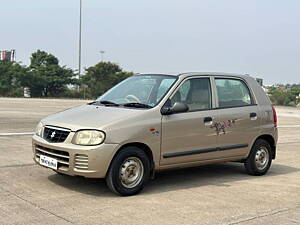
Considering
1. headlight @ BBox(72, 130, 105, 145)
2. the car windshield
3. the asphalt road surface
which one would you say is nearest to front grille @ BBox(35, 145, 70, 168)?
headlight @ BBox(72, 130, 105, 145)

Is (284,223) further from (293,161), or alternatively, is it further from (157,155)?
(293,161)

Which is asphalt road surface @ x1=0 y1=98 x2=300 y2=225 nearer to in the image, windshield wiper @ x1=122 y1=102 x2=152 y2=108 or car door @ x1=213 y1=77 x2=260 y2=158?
car door @ x1=213 y1=77 x2=260 y2=158

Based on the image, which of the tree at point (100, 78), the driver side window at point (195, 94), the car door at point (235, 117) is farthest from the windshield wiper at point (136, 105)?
the tree at point (100, 78)

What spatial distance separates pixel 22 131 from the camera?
42.7 ft

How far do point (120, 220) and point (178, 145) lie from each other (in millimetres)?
1865

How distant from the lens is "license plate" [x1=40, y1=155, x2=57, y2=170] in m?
6.02

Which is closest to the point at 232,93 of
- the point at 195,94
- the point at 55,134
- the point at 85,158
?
the point at 195,94

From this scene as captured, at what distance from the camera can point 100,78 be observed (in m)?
54.4

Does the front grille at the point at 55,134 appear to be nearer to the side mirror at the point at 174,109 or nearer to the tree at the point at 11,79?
the side mirror at the point at 174,109

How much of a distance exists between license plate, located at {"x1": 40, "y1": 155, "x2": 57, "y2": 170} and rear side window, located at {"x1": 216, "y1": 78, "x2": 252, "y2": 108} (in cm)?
283

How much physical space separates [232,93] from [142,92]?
67.5 inches

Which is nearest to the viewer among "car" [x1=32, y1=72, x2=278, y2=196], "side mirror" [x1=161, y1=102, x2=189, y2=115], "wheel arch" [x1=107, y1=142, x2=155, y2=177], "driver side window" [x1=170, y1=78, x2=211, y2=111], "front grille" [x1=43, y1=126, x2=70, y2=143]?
"car" [x1=32, y1=72, x2=278, y2=196]

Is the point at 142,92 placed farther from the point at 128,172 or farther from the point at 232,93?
the point at 232,93

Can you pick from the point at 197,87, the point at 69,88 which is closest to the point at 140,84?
the point at 197,87
